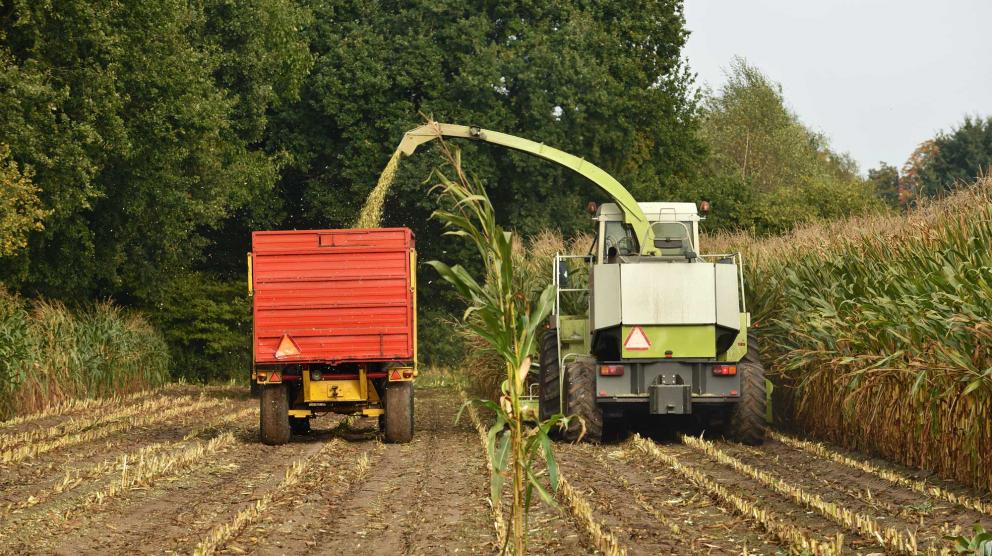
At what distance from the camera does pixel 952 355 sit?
11641 millimetres

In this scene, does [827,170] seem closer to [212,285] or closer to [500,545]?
[212,285]

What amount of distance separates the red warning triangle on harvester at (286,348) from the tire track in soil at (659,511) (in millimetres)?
4125

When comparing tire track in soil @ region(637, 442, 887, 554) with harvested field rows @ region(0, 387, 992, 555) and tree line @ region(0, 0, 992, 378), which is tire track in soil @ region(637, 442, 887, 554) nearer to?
harvested field rows @ region(0, 387, 992, 555)

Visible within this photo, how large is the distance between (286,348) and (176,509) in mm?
5948

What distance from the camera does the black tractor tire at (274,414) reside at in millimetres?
17625

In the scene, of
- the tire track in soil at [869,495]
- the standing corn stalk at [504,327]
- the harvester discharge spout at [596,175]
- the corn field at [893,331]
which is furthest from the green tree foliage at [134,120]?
the standing corn stalk at [504,327]

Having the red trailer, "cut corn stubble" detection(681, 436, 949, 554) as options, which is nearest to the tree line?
the red trailer

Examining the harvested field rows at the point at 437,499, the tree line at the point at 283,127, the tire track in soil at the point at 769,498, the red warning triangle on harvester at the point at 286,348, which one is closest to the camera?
the tire track in soil at the point at 769,498

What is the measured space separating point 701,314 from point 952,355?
5041 mm

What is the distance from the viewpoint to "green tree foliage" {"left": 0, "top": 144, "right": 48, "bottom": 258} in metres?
20.9

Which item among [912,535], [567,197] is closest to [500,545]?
[912,535]

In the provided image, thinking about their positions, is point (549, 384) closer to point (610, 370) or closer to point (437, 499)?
point (610, 370)

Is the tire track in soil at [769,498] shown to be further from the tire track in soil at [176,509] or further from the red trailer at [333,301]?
the tire track in soil at [176,509]

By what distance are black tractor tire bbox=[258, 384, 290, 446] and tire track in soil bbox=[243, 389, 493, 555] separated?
5.90 feet
